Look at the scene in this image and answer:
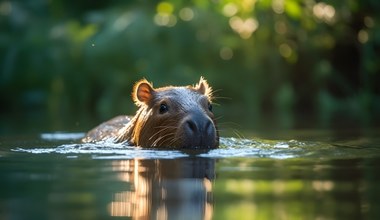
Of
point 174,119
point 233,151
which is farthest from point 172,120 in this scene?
point 233,151

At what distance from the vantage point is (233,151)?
297 inches

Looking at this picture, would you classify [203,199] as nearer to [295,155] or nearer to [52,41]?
[295,155]

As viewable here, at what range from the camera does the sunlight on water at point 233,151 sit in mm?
7133

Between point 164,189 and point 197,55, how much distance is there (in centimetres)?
1604

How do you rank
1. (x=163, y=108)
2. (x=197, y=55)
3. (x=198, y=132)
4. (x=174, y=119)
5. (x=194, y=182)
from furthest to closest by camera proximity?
(x=197, y=55) < (x=163, y=108) < (x=174, y=119) < (x=198, y=132) < (x=194, y=182)

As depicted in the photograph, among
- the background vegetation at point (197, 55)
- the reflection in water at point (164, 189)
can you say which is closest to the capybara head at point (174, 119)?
the reflection in water at point (164, 189)

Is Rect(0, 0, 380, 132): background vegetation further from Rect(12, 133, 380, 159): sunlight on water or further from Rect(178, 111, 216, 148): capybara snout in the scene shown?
Rect(178, 111, 216, 148): capybara snout

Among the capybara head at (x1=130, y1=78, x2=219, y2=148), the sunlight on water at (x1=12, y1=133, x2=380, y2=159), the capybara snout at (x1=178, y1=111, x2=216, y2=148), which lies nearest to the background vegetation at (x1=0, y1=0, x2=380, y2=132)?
the capybara head at (x1=130, y1=78, x2=219, y2=148)

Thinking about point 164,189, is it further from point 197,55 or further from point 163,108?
point 197,55

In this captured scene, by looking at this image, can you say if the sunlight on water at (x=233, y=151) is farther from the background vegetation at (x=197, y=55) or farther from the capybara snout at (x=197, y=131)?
the background vegetation at (x=197, y=55)

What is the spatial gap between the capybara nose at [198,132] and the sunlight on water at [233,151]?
117 millimetres

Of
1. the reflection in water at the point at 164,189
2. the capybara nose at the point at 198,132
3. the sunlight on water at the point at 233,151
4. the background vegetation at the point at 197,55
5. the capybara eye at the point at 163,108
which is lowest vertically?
the reflection in water at the point at 164,189

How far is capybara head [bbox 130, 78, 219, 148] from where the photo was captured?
7.48m

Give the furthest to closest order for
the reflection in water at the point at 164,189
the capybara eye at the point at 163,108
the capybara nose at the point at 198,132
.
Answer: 1. the capybara eye at the point at 163,108
2. the capybara nose at the point at 198,132
3. the reflection in water at the point at 164,189
